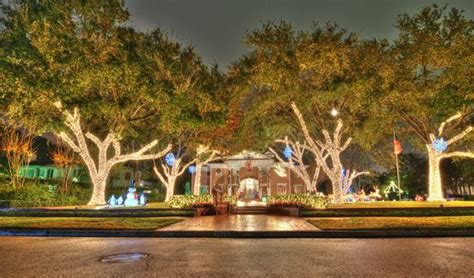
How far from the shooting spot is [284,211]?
77.0 ft

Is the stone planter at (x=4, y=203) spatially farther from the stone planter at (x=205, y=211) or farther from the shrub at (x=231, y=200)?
the shrub at (x=231, y=200)

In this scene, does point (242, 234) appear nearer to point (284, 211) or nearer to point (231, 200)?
point (284, 211)

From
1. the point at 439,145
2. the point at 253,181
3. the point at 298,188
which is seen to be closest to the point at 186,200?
the point at 439,145

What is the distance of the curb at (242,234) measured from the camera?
496 inches

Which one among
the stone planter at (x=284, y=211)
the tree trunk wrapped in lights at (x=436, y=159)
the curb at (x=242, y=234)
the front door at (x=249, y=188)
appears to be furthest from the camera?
the front door at (x=249, y=188)

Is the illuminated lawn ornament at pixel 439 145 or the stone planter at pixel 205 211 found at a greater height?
the illuminated lawn ornament at pixel 439 145

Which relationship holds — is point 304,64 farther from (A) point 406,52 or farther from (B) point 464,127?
(B) point 464,127

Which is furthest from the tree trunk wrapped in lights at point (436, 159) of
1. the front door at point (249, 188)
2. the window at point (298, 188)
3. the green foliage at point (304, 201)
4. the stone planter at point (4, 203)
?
the stone planter at point (4, 203)

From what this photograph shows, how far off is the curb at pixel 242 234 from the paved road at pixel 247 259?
36.9 inches

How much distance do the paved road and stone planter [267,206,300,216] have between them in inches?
402

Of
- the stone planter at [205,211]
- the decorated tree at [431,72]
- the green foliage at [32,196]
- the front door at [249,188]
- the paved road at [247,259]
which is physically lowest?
the paved road at [247,259]

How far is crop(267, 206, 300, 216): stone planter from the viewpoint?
2176 cm

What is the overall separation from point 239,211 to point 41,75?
53.2 ft

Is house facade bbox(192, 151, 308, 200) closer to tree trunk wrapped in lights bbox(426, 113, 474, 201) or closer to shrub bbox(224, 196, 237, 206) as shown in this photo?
tree trunk wrapped in lights bbox(426, 113, 474, 201)
